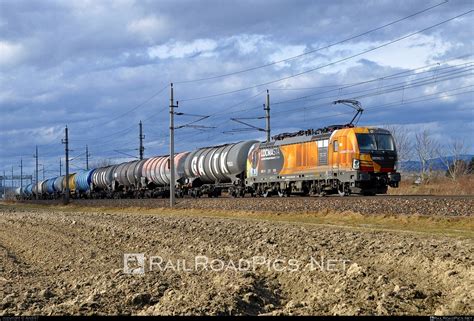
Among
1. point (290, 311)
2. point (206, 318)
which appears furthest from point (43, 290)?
point (290, 311)

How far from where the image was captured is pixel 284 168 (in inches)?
1394

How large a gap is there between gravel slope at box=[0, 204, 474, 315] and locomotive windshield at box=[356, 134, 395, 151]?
40.1 ft

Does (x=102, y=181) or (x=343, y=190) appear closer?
(x=343, y=190)

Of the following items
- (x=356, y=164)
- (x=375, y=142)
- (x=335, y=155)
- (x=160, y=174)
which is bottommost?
(x=160, y=174)

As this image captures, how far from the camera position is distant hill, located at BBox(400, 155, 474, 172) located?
8882 cm

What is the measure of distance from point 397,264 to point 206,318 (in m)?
4.99

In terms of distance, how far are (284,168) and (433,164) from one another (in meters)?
60.4

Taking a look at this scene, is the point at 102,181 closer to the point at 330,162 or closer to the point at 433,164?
the point at 330,162

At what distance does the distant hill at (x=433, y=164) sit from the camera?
8882cm

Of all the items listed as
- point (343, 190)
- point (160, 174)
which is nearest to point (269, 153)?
point (343, 190)

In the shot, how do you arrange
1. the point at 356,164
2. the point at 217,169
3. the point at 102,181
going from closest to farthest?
the point at 356,164 → the point at 217,169 → the point at 102,181

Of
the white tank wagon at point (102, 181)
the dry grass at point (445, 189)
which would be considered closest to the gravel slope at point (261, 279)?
the dry grass at point (445, 189)

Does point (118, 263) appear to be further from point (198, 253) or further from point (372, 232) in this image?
point (372, 232)

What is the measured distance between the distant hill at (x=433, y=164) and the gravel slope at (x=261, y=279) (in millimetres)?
75318
